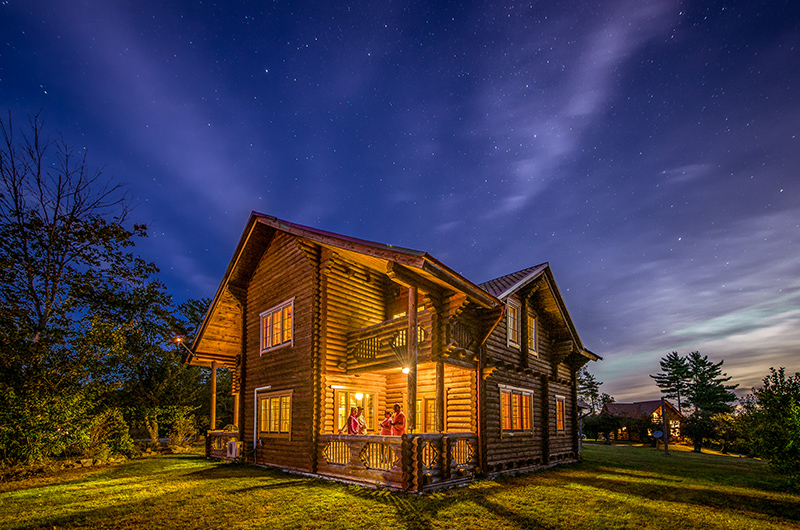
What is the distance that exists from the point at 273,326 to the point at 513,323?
30.5 ft

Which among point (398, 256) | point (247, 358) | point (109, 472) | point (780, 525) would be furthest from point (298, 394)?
point (780, 525)

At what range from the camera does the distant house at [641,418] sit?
45.5 m

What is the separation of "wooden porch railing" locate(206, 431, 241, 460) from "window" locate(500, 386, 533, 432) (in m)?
10.8

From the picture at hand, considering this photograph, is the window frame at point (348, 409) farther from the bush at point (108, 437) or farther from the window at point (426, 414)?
the bush at point (108, 437)

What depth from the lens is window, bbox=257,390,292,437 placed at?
1552 centimetres

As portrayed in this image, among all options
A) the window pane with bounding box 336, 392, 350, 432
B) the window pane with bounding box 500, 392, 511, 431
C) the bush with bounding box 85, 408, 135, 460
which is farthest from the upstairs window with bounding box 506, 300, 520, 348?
the bush with bounding box 85, 408, 135, 460

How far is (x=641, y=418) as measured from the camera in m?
45.8

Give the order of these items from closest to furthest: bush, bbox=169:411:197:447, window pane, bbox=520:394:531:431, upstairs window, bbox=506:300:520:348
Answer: upstairs window, bbox=506:300:520:348, window pane, bbox=520:394:531:431, bush, bbox=169:411:197:447

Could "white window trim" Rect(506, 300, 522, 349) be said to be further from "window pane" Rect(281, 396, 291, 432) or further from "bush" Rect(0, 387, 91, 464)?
"bush" Rect(0, 387, 91, 464)

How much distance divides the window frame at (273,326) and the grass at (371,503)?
4.28 metres

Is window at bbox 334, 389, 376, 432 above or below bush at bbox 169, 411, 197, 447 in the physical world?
above

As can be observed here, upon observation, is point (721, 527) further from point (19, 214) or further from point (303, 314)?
point (19, 214)

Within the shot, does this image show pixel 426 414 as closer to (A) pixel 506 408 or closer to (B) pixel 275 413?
(A) pixel 506 408

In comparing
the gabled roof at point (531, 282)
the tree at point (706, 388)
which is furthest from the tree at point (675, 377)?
the gabled roof at point (531, 282)
